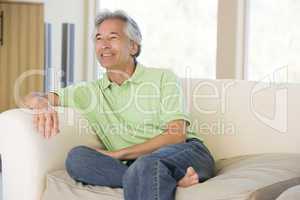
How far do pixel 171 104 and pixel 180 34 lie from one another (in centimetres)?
223

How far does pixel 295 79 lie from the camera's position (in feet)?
11.6

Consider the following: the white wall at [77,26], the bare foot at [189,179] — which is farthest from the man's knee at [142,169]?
the white wall at [77,26]

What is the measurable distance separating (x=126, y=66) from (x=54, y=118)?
382 millimetres

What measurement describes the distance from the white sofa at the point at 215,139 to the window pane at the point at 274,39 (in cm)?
129

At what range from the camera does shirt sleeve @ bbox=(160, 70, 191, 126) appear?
79.7 inches

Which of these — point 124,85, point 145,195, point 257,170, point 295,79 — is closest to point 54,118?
point 124,85

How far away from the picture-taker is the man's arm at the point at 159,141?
78.2 inches

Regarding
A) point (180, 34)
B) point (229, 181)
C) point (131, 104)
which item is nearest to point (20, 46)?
point (180, 34)

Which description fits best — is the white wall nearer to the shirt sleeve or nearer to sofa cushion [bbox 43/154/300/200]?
the shirt sleeve

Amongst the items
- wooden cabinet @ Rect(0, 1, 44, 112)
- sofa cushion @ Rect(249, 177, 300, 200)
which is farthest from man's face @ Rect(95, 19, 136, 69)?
wooden cabinet @ Rect(0, 1, 44, 112)

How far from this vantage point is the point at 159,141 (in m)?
1.99

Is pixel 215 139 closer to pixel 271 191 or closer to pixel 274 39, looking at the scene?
pixel 271 191

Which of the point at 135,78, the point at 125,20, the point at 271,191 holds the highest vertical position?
the point at 125,20

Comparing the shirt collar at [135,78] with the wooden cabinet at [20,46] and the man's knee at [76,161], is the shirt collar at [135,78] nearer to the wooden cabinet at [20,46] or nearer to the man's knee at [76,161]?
the man's knee at [76,161]
